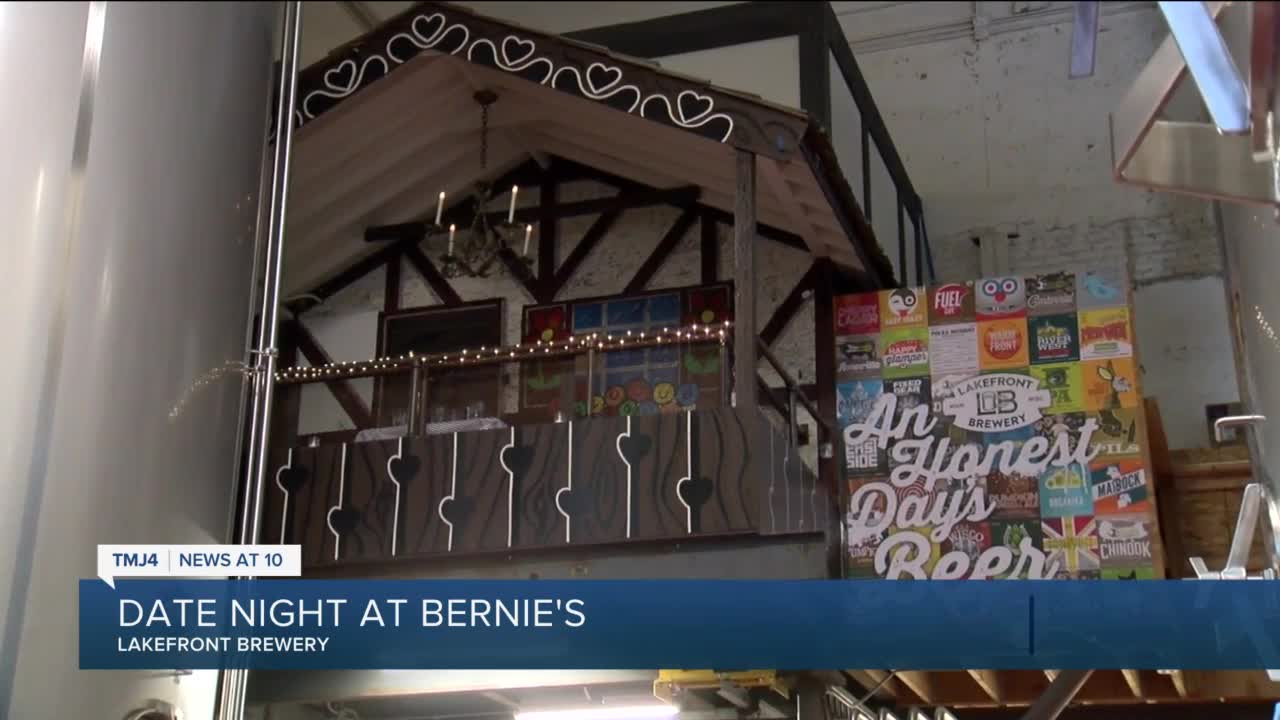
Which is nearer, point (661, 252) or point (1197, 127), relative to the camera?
point (1197, 127)

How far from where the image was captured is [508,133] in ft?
33.0

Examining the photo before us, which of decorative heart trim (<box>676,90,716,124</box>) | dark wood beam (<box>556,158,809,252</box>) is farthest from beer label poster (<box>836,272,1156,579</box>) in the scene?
decorative heart trim (<box>676,90,716,124</box>)

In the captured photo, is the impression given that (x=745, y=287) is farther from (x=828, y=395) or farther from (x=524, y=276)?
(x=524, y=276)

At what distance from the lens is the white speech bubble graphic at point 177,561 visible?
505 cm

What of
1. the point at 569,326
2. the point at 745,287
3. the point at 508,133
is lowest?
the point at 745,287

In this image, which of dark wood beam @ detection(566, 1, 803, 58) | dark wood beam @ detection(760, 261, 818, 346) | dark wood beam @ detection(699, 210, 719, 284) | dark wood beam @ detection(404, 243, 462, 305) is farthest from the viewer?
dark wood beam @ detection(404, 243, 462, 305)

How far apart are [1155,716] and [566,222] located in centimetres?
515

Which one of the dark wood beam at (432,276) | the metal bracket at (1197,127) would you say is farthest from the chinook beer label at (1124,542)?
the metal bracket at (1197,127)

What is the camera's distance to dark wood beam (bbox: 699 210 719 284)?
995 centimetres

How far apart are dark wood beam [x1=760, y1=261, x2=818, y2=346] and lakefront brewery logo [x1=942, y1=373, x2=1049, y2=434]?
124cm

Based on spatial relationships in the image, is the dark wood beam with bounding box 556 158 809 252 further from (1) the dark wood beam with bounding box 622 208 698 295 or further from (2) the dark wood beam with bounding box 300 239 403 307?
(2) the dark wood beam with bounding box 300 239 403 307

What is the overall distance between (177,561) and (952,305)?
550 cm

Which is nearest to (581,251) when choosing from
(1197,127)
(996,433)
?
(996,433)

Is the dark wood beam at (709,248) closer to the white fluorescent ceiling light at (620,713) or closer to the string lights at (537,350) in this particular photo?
the string lights at (537,350)
